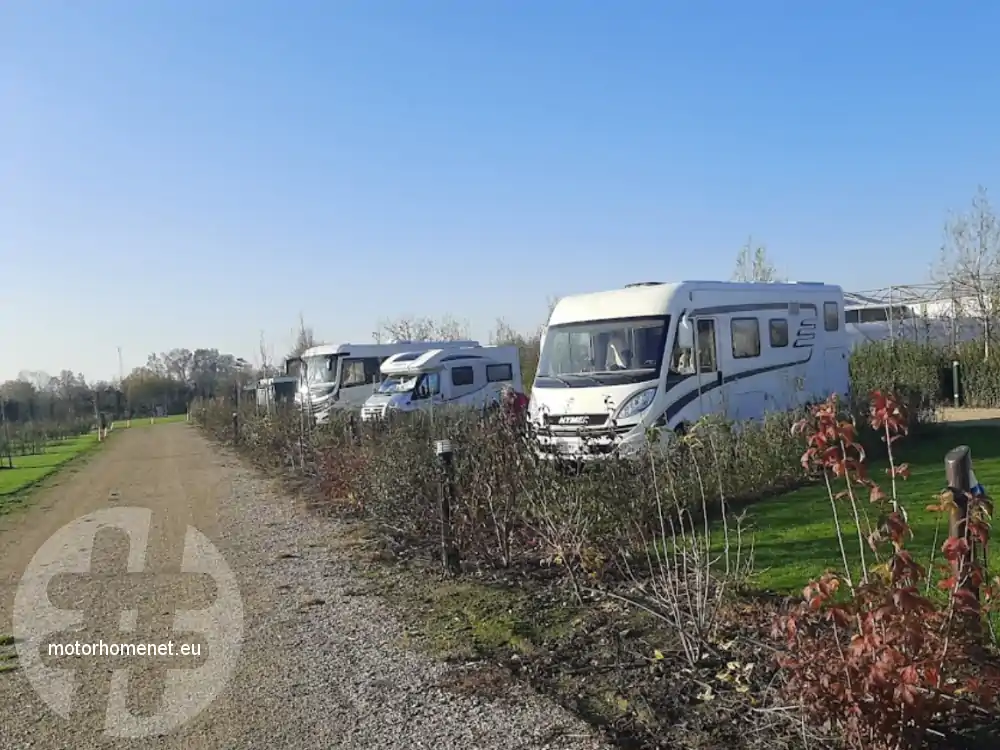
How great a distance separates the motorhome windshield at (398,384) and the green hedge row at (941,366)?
10052 millimetres

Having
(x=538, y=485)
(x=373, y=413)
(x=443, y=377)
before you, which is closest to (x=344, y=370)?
(x=443, y=377)

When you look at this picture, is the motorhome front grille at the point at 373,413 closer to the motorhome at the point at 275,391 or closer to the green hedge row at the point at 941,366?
the motorhome at the point at 275,391

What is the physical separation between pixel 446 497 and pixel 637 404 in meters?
4.33

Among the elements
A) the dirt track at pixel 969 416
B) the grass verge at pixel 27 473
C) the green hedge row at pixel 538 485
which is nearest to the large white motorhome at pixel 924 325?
the dirt track at pixel 969 416

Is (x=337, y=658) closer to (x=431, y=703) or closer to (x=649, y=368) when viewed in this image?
(x=431, y=703)

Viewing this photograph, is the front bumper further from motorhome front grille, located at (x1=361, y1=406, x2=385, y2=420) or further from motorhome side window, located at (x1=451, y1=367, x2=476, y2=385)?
motorhome side window, located at (x1=451, y1=367, x2=476, y2=385)

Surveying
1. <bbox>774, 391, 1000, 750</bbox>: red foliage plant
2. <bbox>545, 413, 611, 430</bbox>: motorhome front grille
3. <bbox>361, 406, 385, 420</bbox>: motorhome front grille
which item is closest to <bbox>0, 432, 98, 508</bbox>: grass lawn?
<bbox>361, 406, 385, 420</bbox>: motorhome front grille

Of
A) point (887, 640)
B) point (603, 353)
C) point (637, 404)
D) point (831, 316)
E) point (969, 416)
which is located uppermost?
point (831, 316)

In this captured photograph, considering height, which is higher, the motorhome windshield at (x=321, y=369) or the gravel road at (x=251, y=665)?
the motorhome windshield at (x=321, y=369)

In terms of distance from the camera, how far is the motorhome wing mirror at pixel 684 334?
11.8 meters

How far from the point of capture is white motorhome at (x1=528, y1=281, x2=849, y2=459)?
A: 1123 centimetres

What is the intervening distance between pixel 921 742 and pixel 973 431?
13143 mm

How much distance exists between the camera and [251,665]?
5.33 m

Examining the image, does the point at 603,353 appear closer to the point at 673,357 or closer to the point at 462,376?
the point at 673,357
